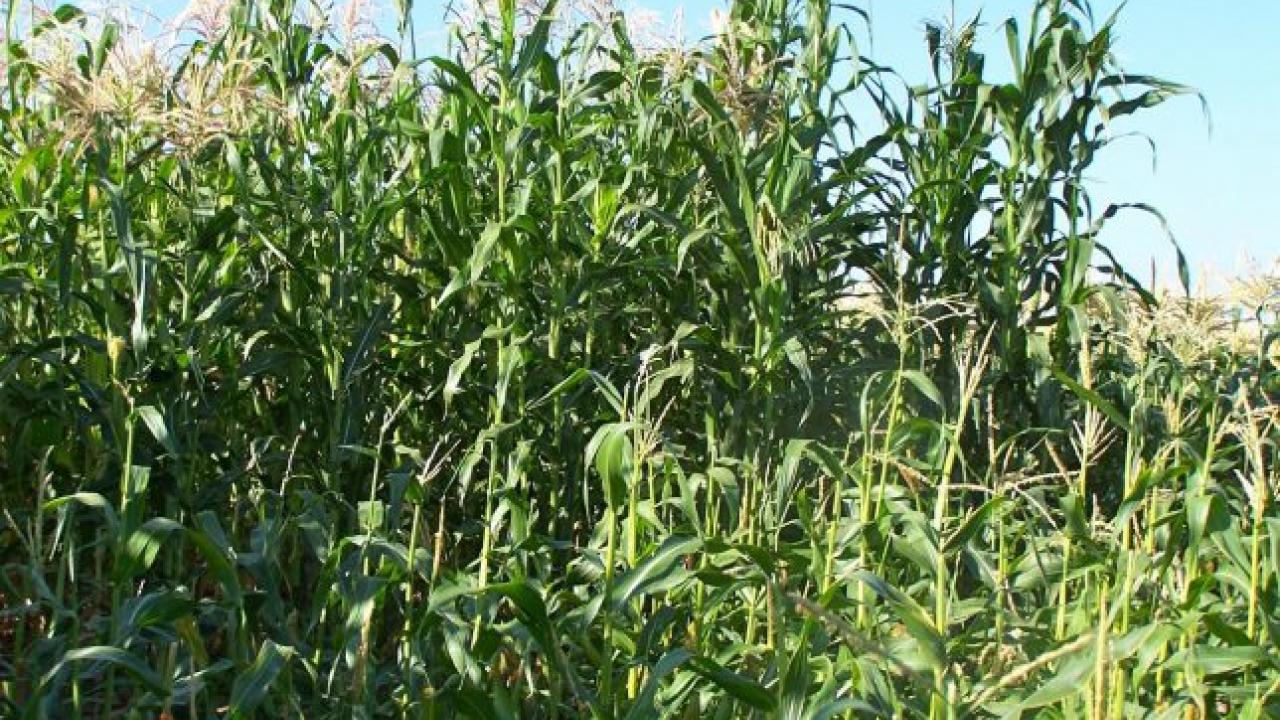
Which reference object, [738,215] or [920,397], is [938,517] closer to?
[738,215]

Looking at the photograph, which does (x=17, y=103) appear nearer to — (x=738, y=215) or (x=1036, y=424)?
(x=738, y=215)

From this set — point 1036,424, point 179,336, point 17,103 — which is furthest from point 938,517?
point 17,103

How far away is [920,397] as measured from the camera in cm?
553

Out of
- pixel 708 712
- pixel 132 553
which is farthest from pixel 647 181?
pixel 132 553

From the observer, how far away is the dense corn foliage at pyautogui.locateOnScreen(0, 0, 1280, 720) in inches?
139

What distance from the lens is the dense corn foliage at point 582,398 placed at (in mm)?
3521

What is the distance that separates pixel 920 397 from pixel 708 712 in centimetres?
196

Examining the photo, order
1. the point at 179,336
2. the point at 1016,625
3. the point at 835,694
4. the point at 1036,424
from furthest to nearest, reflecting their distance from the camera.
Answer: the point at 1036,424, the point at 179,336, the point at 1016,625, the point at 835,694

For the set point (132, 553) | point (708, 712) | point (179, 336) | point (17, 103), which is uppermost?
point (17, 103)

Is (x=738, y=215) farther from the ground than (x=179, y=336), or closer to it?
farther from the ground

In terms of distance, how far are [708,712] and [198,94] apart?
2148 mm

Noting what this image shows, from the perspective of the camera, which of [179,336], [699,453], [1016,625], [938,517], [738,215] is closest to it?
[938,517]

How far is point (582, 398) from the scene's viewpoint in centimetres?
497

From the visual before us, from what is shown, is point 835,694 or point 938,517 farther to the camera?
point 835,694
